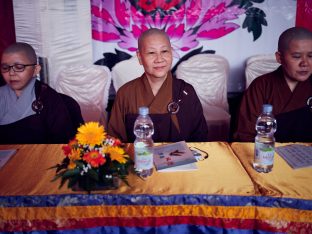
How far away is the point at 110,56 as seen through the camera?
3408 mm

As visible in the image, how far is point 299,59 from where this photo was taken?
2145 mm

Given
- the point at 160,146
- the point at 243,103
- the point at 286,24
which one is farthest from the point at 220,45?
the point at 160,146

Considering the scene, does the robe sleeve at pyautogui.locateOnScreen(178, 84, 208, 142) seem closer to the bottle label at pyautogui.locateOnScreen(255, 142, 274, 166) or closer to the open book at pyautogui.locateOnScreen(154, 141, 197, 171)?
the open book at pyautogui.locateOnScreen(154, 141, 197, 171)

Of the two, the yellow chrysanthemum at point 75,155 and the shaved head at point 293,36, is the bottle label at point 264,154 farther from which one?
the shaved head at point 293,36

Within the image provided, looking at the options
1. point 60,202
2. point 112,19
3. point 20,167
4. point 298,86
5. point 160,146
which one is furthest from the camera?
point 112,19

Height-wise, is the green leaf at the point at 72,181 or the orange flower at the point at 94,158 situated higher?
the orange flower at the point at 94,158

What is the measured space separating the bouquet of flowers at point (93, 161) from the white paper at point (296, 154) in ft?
2.30

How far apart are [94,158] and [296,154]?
0.89 m

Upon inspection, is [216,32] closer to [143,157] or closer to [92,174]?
[143,157]

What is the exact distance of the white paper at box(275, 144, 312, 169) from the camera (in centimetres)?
153

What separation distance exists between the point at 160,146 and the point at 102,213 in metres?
0.48

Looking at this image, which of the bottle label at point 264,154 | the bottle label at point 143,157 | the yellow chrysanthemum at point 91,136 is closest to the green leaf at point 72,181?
the yellow chrysanthemum at point 91,136

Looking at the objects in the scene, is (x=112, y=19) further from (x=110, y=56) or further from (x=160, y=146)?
(x=160, y=146)

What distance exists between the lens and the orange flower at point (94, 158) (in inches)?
49.0
